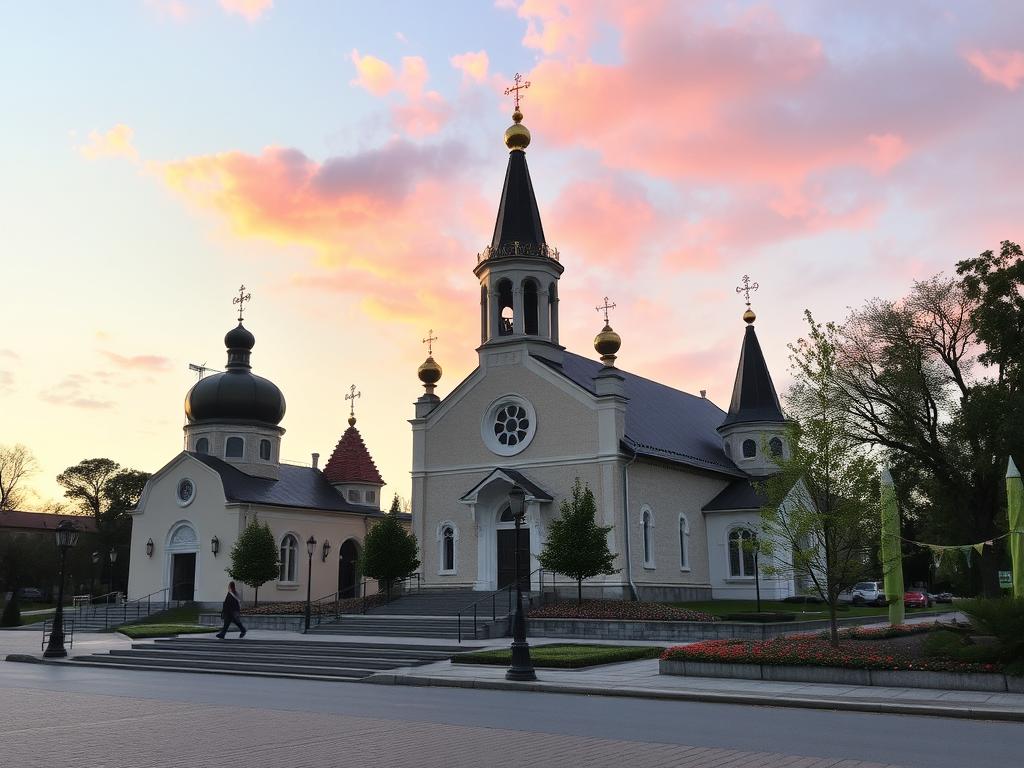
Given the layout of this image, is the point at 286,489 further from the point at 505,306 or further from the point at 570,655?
the point at 570,655

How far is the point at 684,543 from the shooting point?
3894cm

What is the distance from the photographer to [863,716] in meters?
13.6

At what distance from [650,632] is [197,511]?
27630 mm

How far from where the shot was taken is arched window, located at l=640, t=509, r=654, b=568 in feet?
119

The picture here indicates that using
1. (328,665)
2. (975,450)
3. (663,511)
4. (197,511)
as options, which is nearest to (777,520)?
(328,665)

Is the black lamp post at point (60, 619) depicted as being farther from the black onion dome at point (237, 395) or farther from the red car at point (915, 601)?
the red car at point (915, 601)

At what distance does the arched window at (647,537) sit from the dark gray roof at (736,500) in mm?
5258

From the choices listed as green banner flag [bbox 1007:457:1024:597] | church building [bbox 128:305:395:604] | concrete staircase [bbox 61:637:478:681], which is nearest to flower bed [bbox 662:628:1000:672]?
green banner flag [bbox 1007:457:1024:597]

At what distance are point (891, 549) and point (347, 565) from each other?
35607 mm

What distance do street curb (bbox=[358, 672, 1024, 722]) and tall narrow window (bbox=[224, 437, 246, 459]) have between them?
3289cm

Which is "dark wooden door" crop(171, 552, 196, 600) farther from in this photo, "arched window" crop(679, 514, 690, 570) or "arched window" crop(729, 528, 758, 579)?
"arched window" crop(729, 528, 758, 579)

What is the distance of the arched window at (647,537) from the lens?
36125mm

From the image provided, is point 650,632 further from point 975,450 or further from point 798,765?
point 975,450

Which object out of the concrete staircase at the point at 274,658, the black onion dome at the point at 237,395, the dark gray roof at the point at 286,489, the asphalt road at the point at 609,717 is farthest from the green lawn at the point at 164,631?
the black onion dome at the point at 237,395
